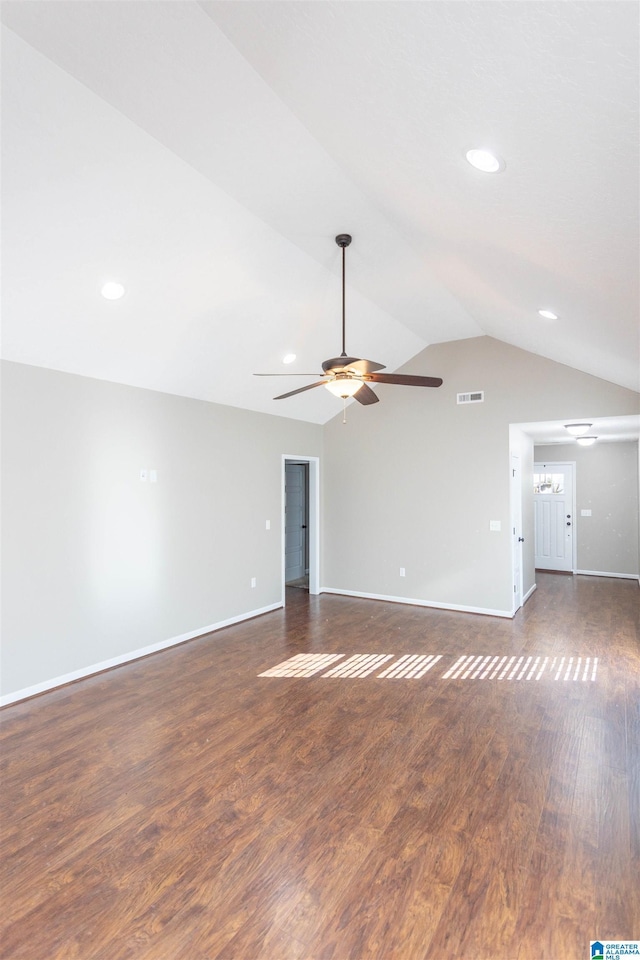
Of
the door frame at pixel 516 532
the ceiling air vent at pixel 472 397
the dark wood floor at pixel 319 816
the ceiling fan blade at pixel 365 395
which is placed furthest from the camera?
the ceiling air vent at pixel 472 397

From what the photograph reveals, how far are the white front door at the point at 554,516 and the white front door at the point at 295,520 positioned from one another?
4.32 meters

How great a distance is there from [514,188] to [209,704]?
3.81m

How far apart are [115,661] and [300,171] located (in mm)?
4277

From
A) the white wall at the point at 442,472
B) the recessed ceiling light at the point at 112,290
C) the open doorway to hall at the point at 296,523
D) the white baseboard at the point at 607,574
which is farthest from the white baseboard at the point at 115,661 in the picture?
the white baseboard at the point at 607,574

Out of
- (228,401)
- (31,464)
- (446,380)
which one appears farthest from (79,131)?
(446,380)

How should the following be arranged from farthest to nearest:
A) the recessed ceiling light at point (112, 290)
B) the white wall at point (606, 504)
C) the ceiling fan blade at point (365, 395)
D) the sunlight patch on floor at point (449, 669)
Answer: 1. the white wall at point (606, 504)
2. the sunlight patch on floor at point (449, 669)
3. the ceiling fan blade at point (365, 395)
4. the recessed ceiling light at point (112, 290)

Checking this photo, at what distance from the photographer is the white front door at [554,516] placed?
895 centimetres

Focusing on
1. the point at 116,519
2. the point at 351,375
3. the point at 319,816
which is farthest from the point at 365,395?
the point at 319,816

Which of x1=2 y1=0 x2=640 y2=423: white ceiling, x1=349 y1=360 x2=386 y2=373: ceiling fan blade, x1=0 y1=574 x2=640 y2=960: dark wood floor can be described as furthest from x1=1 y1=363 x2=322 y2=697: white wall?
x1=349 y1=360 x2=386 y2=373: ceiling fan blade

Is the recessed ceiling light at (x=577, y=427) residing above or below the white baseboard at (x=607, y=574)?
above

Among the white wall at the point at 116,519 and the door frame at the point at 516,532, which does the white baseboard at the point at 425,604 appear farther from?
the white wall at the point at 116,519

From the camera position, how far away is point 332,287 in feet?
14.8

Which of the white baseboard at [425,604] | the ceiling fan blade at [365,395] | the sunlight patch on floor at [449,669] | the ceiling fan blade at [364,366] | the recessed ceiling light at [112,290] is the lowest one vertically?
the sunlight patch on floor at [449,669]

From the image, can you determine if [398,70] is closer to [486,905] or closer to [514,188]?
[514,188]
